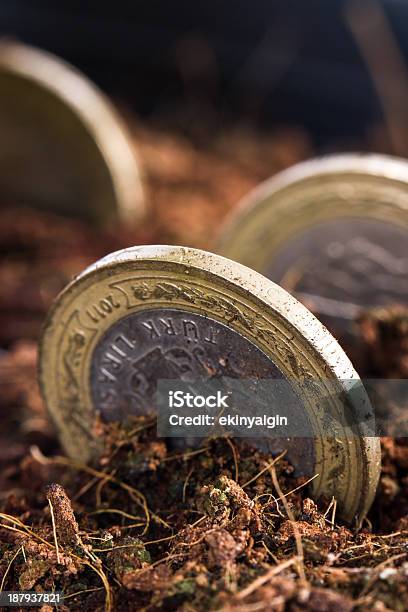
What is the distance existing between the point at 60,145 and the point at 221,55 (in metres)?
2.05

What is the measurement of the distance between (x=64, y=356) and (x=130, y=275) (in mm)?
315

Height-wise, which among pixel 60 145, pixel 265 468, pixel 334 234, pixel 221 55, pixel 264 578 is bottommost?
pixel 264 578

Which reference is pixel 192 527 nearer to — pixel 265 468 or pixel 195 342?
pixel 265 468

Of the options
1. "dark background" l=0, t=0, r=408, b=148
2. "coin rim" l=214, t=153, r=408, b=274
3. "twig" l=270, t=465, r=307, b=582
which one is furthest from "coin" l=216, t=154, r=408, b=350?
"dark background" l=0, t=0, r=408, b=148

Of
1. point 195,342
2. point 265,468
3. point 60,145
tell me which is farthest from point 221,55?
point 265,468

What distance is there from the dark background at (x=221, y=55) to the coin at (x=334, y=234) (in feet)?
8.95

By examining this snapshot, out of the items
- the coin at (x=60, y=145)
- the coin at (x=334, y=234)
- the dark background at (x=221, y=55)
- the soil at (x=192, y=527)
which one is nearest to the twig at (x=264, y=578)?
the soil at (x=192, y=527)

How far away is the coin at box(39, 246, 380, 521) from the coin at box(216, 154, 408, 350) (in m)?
0.73

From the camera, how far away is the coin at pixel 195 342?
1478 millimetres

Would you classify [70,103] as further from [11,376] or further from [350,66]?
[350,66]

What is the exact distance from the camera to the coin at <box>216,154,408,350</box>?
7.20ft

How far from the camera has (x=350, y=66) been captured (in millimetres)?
4906

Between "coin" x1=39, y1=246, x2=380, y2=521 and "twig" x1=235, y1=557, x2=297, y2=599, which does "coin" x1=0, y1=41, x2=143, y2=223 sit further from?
"twig" x1=235, y1=557, x2=297, y2=599

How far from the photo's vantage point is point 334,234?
2.25m
